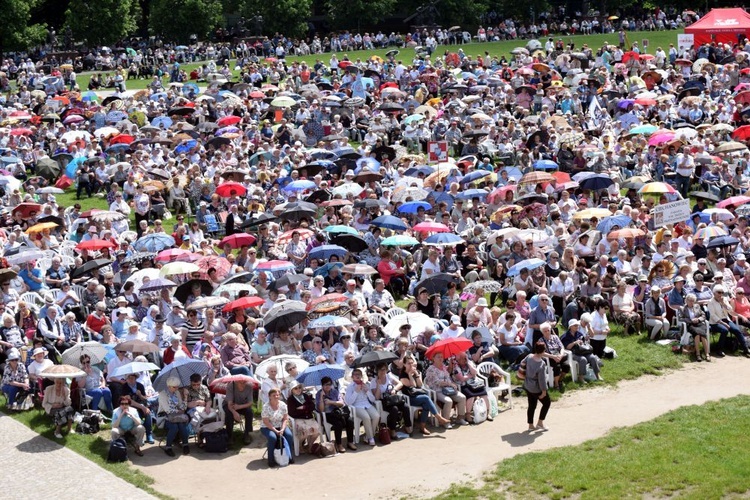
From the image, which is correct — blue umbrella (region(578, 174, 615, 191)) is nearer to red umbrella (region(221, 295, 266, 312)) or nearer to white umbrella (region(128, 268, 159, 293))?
red umbrella (region(221, 295, 266, 312))

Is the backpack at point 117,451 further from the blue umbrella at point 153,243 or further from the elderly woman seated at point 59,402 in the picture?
the blue umbrella at point 153,243

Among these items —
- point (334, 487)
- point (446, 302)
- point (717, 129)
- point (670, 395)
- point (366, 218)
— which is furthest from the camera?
point (717, 129)

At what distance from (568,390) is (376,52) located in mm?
44724

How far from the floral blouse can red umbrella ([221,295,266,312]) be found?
315 centimetres

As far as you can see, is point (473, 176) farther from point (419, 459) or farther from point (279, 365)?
point (419, 459)

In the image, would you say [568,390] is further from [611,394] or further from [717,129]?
[717,129]

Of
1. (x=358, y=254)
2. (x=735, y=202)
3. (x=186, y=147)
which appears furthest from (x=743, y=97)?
(x=358, y=254)

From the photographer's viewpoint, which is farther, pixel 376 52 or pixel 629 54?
pixel 376 52

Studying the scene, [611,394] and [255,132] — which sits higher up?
[255,132]

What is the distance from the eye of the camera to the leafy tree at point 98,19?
5884 cm

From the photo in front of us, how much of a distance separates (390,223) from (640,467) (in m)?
9.61

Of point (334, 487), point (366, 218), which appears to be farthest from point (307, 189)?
point (334, 487)

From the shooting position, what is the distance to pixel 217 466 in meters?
14.6

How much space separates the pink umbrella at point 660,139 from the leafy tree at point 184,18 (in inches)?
1456
